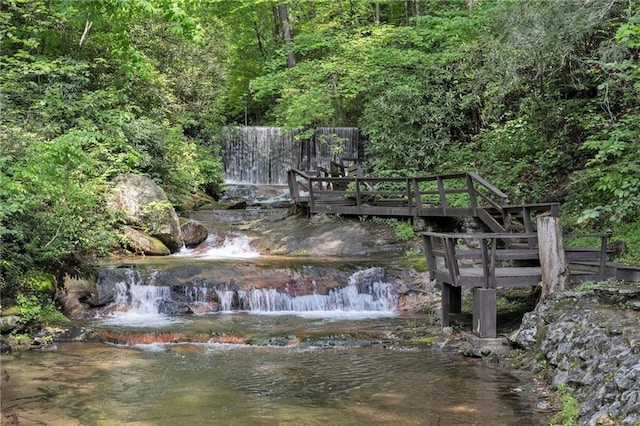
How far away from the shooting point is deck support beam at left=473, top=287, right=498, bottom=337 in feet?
28.2

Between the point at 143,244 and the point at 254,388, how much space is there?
931 cm

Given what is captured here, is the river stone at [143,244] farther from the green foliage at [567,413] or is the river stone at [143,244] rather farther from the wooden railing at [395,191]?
the green foliage at [567,413]

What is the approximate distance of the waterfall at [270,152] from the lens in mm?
26344

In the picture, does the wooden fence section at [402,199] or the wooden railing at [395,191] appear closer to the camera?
the wooden fence section at [402,199]

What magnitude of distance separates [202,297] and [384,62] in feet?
36.9

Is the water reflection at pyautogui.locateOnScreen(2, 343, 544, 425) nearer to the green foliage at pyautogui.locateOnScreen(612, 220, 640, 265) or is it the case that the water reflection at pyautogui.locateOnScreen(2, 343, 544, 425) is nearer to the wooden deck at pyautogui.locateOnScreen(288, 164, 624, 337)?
the wooden deck at pyautogui.locateOnScreen(288, 164, 624, 337)

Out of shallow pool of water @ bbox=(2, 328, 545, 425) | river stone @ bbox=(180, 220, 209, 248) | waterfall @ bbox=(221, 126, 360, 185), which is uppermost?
waterfall @ bbox=(221, 126, 360, 185)

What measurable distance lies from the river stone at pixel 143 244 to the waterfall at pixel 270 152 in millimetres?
10715

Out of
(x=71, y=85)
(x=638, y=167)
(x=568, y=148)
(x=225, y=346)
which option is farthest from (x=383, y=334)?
(x=71, y=85)

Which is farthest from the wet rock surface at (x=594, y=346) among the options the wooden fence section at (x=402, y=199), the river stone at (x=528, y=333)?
the wooden fence section at (x=402, y=199)

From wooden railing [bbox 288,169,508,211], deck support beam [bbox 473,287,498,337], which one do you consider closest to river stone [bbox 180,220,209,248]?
wooden railing [bbox 288,169,508,211]

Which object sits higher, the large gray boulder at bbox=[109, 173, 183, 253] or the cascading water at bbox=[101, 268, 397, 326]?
the large gray boulder at bbox=[109, 173, 183, 253]

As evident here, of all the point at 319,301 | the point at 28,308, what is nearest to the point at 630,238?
the point at 319,301

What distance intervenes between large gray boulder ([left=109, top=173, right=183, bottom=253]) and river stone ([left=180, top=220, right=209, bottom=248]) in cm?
30
